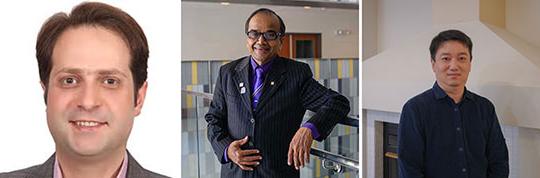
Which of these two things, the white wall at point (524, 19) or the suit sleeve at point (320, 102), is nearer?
the suit sleeve at point (320, 102)

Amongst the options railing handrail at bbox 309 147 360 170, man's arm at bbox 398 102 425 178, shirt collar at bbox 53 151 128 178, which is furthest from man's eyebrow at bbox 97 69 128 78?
man's arm at bbox 398 102 425 178

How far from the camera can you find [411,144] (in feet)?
4.50

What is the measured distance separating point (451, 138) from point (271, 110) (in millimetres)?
545

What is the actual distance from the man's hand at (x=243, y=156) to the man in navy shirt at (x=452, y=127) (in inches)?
18.7

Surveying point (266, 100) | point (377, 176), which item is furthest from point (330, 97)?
point (377, 176)

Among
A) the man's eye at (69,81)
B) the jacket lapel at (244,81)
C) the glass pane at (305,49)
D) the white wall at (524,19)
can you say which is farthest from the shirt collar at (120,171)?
the white wall at (524,19)

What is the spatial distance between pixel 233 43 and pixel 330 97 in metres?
0.34

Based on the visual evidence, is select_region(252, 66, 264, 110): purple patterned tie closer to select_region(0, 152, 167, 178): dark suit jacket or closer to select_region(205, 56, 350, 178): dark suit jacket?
select_region(205, 56, 350, 178): dark suit jacket

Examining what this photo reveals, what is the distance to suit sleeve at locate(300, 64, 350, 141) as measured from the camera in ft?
3.60

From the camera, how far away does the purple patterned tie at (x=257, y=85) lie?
1087 millimetres

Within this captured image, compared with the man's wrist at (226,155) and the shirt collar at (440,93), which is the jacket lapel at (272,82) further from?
the shirt collar at (440,93)

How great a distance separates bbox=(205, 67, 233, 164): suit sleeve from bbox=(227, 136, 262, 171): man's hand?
19mm

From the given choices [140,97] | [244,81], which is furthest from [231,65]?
Result: [140,97]

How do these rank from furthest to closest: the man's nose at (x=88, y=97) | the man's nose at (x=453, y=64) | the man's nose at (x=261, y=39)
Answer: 1. the man's nose at (x=453, y=64)
2. the man's nose at (x=261, y=39)
3. the man's nose at (x=88, y=97)
